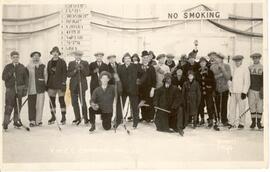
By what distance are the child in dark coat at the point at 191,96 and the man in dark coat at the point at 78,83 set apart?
1.39 ft

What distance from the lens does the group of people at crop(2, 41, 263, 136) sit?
1665mm

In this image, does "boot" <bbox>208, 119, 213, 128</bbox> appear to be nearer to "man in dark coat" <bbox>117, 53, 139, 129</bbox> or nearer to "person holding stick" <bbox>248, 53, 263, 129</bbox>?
"person holding stick" <bbox>248, 53, 263, 129</bbox>

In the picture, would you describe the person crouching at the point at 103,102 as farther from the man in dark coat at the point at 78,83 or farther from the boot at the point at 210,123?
the boot at the point at 210,123

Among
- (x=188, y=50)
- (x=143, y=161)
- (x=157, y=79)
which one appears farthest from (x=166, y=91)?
(x=143, y=161)

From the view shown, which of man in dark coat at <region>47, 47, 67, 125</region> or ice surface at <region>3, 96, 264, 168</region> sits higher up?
man in dark coat at <region>47, 47, 67, 125</region>

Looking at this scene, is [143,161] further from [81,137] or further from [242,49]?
[242,49]

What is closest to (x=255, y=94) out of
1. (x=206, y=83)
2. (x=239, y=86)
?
(x=239, y=86)

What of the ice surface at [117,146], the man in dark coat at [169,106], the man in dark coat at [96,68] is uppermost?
the man in dark coat at [96,68]

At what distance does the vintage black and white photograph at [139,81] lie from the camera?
1.66 metres

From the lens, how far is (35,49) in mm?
1672

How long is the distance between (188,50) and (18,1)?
0.75 m

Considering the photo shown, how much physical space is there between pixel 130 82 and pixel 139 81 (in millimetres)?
38

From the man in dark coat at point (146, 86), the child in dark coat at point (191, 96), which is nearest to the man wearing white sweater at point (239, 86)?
the child in dark coat at point (191, 96)

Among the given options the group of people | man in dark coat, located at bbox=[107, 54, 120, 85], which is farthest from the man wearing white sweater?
man in dark coat, located at bbox=[107, 54, 120, 85]
